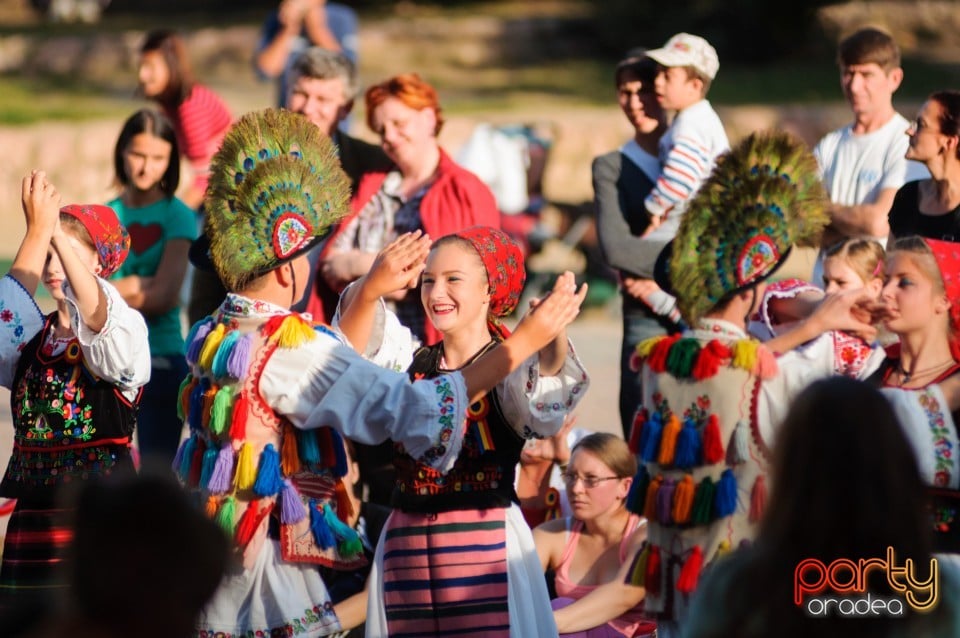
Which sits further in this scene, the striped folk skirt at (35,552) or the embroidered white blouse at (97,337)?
the striped folk skirt at (35,552)

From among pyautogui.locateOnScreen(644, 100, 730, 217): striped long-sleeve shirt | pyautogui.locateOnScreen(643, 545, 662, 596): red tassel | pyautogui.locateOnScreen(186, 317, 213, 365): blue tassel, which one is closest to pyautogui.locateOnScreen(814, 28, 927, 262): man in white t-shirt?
pyautogui.locateOnScreen(644, 100, 730, 217): striped long-sleeve shirt

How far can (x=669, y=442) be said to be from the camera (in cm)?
427

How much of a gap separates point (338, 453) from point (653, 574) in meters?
1.01

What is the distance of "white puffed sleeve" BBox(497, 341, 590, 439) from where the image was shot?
13.4ft

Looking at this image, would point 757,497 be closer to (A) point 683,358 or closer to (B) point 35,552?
(A) point 683,358

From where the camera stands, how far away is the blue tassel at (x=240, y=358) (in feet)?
13.4

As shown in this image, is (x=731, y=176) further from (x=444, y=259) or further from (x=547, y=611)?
(x=547, y=611)

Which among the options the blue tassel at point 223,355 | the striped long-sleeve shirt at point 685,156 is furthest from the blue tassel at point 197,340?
the striped long-sleeve shirt at point 685,156

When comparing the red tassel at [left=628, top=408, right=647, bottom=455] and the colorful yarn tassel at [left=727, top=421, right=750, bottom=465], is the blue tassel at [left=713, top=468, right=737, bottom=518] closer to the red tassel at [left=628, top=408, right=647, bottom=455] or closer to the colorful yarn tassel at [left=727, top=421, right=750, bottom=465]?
the colorful yarn tassel at [left=727, top=421, right=750, bottom=465]

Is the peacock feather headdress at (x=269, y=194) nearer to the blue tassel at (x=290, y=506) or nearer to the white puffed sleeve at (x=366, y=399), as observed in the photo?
the white puffed sleeve at (x=366, y=399)

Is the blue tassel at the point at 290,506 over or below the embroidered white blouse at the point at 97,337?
below

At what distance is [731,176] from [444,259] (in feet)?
2.97

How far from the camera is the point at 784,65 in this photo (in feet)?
74.5

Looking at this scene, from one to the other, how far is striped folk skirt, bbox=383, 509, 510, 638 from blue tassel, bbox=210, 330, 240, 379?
0.70 metres
